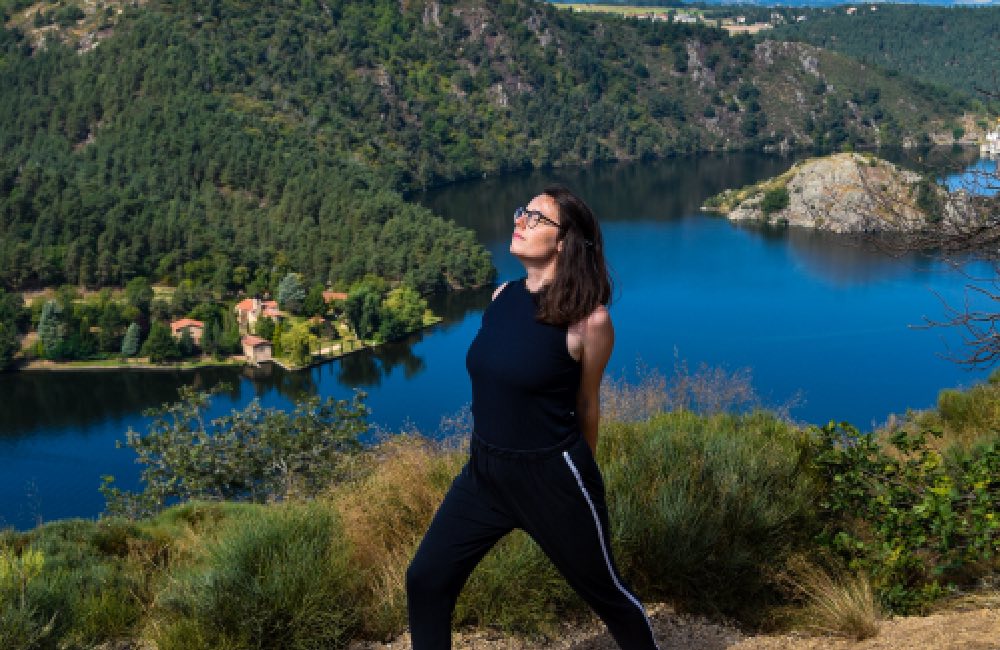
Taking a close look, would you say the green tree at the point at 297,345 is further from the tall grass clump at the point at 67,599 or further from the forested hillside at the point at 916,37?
the forested hillside at the point at 916,37

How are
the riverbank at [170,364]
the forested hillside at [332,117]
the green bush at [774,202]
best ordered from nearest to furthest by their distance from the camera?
the riverbank at [170,364] → the forested hillside at [332,117] → the green bush at [774,202]

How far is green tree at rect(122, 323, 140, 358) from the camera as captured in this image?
3853 cm

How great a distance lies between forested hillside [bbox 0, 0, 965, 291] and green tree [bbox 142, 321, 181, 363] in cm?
846

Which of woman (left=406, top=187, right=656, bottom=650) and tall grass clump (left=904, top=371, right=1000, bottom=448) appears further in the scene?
tall grass clump (left=904, top=371, right=1000, bottom=448)

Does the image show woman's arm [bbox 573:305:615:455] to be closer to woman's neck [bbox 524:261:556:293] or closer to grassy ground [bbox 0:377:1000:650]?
woman's neck [bbox 524:261:556:293]

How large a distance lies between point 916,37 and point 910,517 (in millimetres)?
156227

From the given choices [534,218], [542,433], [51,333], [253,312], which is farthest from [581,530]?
[253,312]

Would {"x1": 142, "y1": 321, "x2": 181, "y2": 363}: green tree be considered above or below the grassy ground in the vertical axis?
below

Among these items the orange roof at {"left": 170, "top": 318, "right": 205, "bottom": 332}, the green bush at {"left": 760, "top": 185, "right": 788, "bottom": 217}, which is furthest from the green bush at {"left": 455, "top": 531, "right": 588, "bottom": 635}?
the green bush at {"left": 760, "top": 185, "right": 788, "bottom": 217}

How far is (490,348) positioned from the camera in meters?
2.41

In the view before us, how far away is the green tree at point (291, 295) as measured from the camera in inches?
1704

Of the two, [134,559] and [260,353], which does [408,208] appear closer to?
[260,353]

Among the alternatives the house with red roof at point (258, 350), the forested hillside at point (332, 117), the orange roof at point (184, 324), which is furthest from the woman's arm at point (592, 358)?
the forested hillside at point (332, 117)

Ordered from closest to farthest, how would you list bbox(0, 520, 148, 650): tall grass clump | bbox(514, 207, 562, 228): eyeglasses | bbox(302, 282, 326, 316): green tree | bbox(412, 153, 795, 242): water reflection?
bbox(514, 207, 562, 228): eyeglasses
bbox(0, 520, 148, 650): tall grass clump
bbox(302, 282, 326, 316): green tree
bbox(412, 153, 795, 242): water reflection
